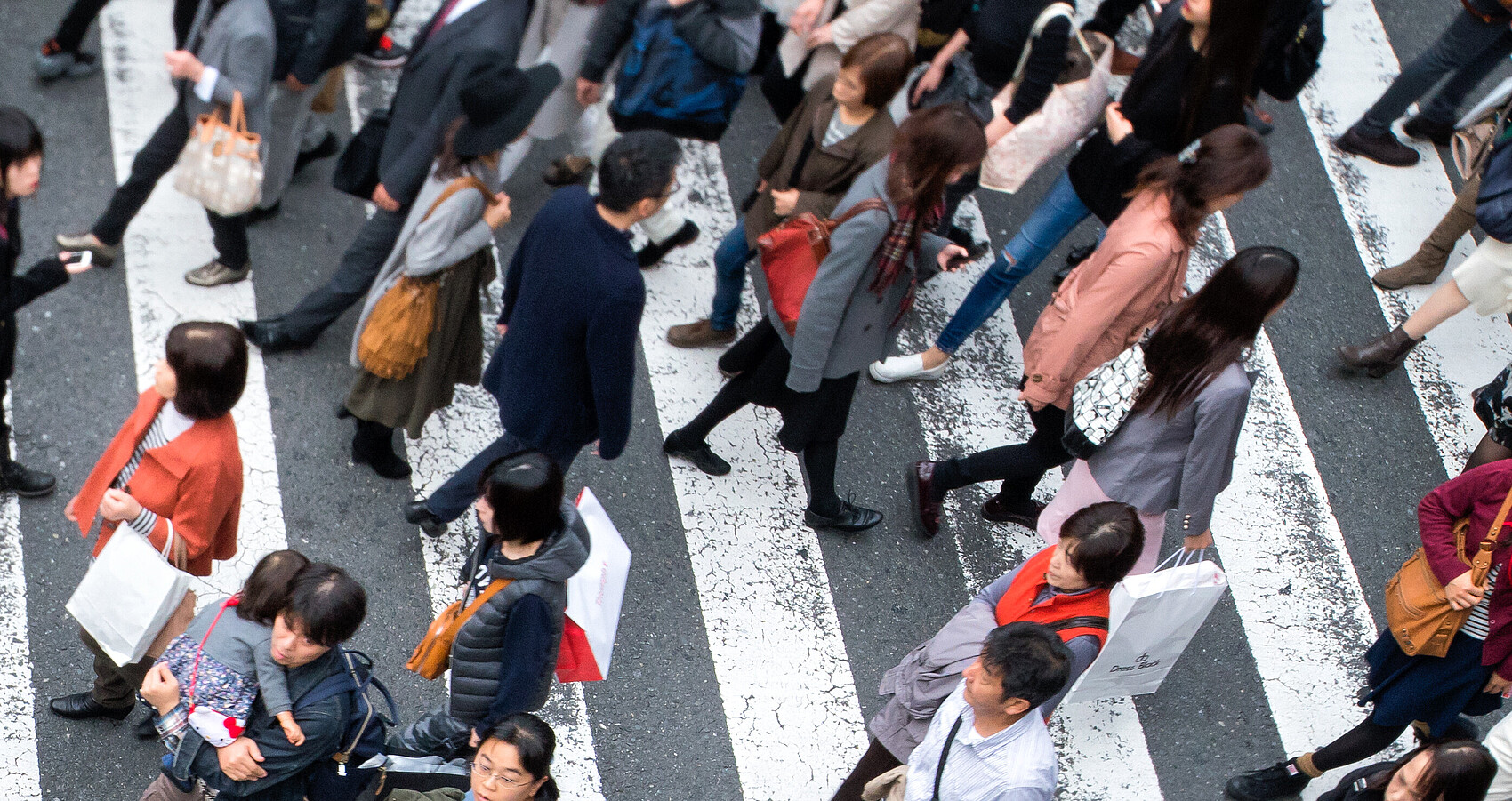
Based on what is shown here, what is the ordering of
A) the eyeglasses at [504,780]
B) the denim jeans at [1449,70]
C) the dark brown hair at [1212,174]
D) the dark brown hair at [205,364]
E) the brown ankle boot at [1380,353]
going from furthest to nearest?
the denim jeans at [1449,70], the brown ankle boot at [1380,353], the dark brown hair at [1212,174], the dark brown hair at [205,364], the eyeglasses at [504,780]

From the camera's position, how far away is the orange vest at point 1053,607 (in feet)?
14.4

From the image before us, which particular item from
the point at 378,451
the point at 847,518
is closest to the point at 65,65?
the point at 378,451

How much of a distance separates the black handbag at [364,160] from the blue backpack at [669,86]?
108cm

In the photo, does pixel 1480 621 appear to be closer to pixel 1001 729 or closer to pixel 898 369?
pixel 1001 729

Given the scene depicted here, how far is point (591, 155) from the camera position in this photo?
7172 mm

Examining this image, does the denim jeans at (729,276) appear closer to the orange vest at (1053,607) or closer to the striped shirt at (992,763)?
the orange vest at (1053,607)

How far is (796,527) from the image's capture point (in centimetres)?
616

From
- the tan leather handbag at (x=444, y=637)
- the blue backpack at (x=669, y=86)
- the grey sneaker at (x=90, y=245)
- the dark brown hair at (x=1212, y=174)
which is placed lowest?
the grey sneaker at (x=90, y=245)

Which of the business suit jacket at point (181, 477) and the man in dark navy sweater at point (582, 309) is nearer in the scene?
the business suit jacket at point (181, 477)

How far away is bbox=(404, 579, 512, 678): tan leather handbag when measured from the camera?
13.8 ft

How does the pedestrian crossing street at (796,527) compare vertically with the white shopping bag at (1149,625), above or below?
below

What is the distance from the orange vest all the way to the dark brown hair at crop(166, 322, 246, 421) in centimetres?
244

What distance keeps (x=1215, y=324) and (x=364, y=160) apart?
3496mm

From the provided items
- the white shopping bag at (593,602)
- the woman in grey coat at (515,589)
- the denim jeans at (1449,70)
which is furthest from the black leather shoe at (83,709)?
the denim jeans at (1449,70)
